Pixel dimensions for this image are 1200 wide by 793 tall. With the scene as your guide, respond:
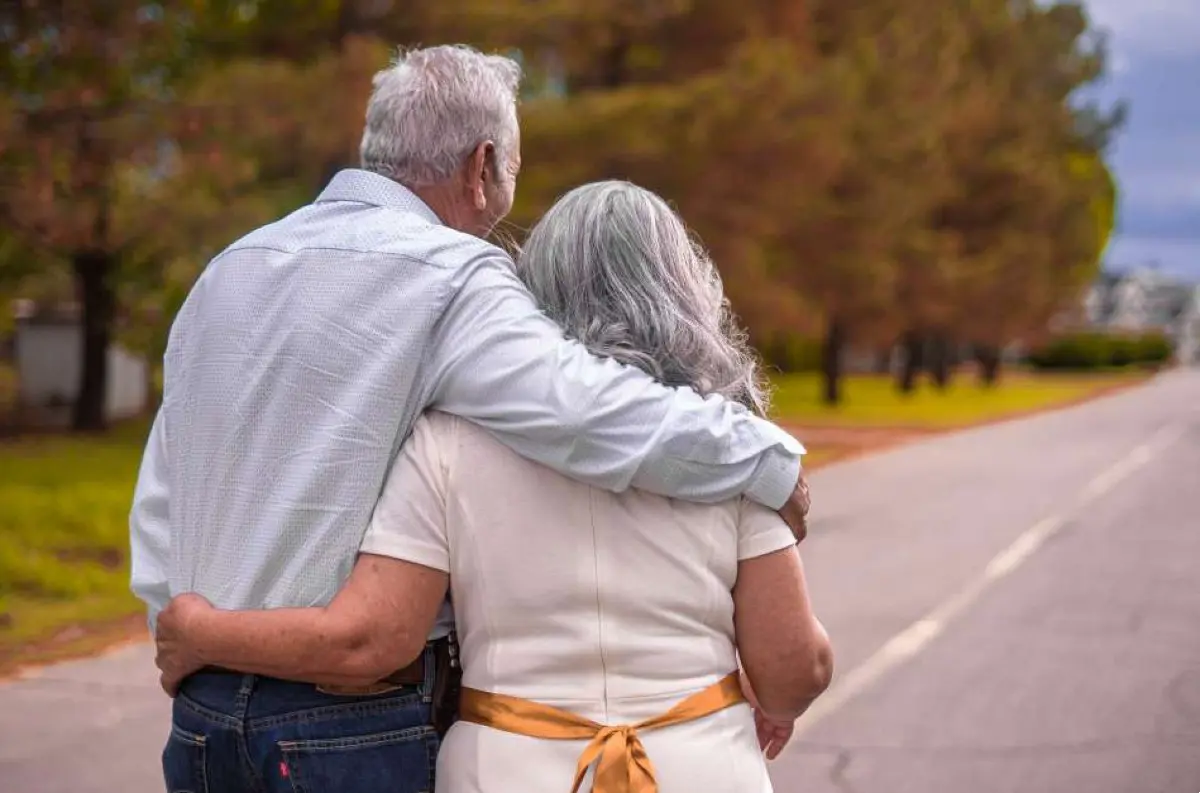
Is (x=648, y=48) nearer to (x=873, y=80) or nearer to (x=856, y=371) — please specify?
(x=873, y=80)

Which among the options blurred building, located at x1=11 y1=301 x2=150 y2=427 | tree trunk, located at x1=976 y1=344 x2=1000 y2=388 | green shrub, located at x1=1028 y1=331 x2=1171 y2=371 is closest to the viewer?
blurred building, located at x1=11 y1=301 x2=150 y2=427

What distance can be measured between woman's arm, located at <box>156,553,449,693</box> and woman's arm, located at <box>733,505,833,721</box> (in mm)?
416

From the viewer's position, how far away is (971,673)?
7.45 meters

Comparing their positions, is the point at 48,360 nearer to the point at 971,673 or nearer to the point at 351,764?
the point at 971,673

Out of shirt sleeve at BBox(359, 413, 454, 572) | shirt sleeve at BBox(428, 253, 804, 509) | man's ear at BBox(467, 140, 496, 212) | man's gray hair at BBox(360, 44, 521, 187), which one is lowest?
shirt sleeve at BBox(359, 413, 454, 572)

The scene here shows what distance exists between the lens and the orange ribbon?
2.05 metres

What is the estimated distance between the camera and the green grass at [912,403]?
3186cm

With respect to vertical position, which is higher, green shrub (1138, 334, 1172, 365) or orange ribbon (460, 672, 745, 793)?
orange ribbon (460, 672, 745, 793)

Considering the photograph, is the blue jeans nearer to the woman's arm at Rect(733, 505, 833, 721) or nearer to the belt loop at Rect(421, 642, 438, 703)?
the belt loop at Rect(421, 642, 438, 703)

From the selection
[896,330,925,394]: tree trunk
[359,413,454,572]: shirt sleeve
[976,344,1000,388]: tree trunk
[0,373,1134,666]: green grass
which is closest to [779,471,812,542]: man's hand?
[359,413,454,572]: shirt sleeve

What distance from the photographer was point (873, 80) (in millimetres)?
29328

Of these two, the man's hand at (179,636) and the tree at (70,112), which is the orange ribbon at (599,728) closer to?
the man's hand at (179,636)

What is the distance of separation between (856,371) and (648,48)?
5051 cm

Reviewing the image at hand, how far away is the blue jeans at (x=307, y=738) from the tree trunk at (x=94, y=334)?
71.0 ft
